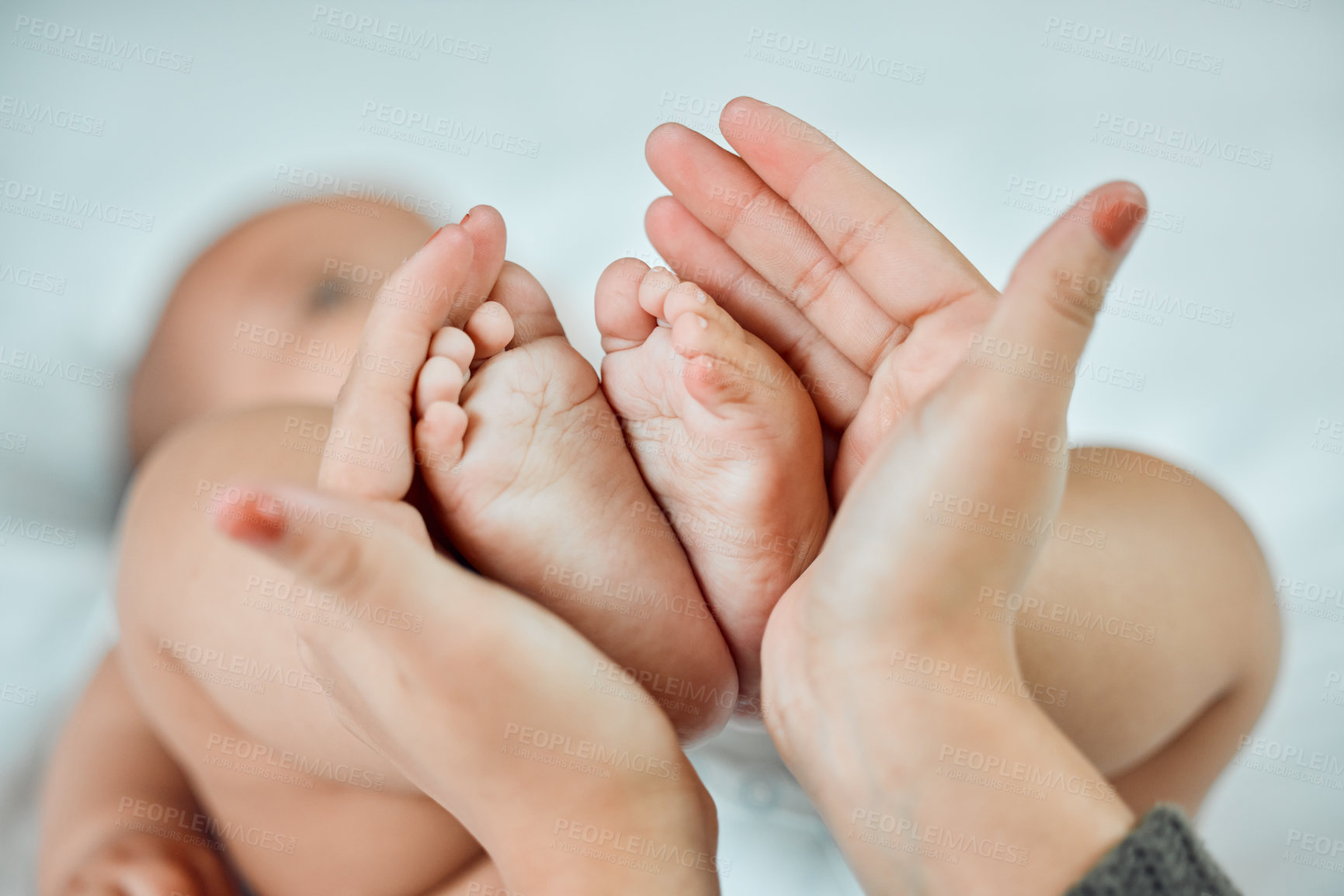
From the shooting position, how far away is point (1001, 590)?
1.88 ft

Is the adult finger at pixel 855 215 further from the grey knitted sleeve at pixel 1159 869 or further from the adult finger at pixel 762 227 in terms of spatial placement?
the grey knitted sleeve at pixel 1159 869

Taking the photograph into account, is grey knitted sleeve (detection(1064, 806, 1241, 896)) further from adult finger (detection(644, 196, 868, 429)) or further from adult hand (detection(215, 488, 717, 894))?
adult finger (detection(644, 196, 868, 429))

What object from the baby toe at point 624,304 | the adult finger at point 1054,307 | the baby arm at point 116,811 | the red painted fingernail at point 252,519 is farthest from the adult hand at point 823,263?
the baby arm at point 116,811

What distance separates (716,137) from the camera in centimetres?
149

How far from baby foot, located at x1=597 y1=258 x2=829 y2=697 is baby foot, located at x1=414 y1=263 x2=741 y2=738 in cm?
3

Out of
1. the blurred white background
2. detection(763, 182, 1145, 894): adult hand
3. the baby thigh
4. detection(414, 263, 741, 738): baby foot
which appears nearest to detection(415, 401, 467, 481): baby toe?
detection(414, 263, 741, 738): baby foot

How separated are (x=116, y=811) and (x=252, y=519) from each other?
2.03 feet

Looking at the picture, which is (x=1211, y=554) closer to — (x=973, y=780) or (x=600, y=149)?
(x=973, y=780)

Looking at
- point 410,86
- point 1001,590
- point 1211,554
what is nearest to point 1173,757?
point 1211,554

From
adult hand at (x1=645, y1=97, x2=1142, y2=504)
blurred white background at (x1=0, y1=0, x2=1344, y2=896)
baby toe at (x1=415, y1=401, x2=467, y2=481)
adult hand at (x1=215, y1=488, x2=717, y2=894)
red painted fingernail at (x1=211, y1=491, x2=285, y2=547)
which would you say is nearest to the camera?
red painted fingernail at (x1=211, y1=491, x2=285, y2=547)

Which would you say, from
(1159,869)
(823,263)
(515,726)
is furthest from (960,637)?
(823,263)

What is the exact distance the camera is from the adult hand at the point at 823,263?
757 millimetres

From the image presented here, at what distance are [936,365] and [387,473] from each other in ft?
1.38

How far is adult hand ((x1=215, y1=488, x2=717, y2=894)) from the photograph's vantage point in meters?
Result: 0.53
